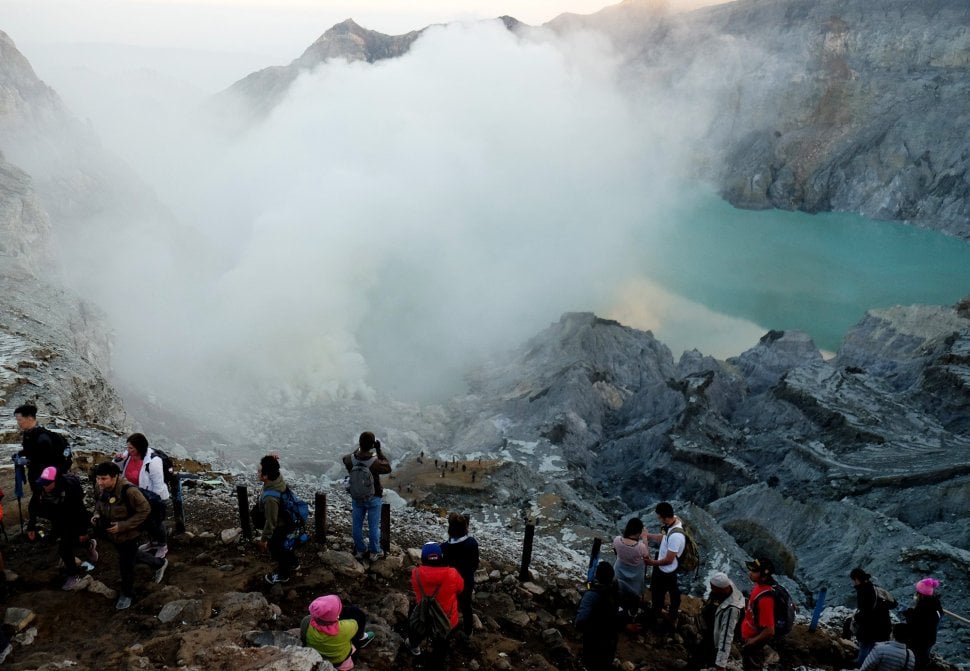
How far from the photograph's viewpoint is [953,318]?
41719 mm

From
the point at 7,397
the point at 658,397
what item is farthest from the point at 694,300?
the point at 7,397

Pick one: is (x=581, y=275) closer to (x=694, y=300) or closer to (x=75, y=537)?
(x=694, y=300)

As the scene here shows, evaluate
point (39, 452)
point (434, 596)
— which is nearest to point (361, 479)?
point (434, 596)

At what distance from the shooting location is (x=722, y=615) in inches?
290

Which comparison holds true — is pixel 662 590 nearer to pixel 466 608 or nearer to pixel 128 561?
pixel 466 608

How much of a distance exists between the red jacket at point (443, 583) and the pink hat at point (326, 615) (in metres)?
0.86

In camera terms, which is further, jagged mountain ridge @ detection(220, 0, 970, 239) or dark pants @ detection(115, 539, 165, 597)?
jagged mountain ridge @ detection(220, 0, 970, 239)

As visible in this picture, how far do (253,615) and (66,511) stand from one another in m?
2.69

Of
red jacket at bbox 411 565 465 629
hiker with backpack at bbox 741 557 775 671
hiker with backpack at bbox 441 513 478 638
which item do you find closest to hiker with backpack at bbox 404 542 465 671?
red jacket at bbox 411 565 465 629

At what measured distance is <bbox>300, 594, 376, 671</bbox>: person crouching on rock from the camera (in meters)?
6.46

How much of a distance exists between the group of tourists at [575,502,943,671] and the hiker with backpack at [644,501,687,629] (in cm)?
1

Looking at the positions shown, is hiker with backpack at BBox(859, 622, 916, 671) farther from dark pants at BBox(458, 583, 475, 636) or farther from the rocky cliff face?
the rocky cliff face

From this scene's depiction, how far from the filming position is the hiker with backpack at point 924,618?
8.11 m

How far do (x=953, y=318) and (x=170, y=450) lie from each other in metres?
46.7
